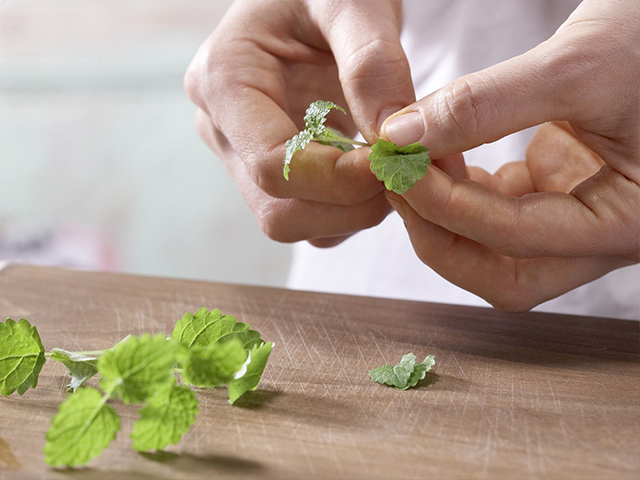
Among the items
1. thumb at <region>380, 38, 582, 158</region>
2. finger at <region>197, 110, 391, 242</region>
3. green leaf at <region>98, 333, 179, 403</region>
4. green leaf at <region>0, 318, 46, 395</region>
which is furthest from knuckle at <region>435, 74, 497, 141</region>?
green leaf at <region>0, 318, 46, 395</region>

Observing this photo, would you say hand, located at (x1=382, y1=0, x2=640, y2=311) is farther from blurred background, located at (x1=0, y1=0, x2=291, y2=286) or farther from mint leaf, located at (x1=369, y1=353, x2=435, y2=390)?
blurred background, located at (x1=0, y1=0, x2=291, y2=286)

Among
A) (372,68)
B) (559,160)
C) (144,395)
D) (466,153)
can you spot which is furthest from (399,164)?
(466,153)

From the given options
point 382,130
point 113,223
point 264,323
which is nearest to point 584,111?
point 382,130

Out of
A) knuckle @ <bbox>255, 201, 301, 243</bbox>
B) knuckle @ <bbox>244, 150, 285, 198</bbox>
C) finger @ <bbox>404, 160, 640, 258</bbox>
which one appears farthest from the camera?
knuckle @ <bbox>255, 201, 301, 243</bbox>

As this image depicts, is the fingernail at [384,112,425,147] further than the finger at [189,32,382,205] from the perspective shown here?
No

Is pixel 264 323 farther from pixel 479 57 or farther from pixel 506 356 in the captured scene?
pixel 479 57

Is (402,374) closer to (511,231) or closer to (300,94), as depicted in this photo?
(511,231)
